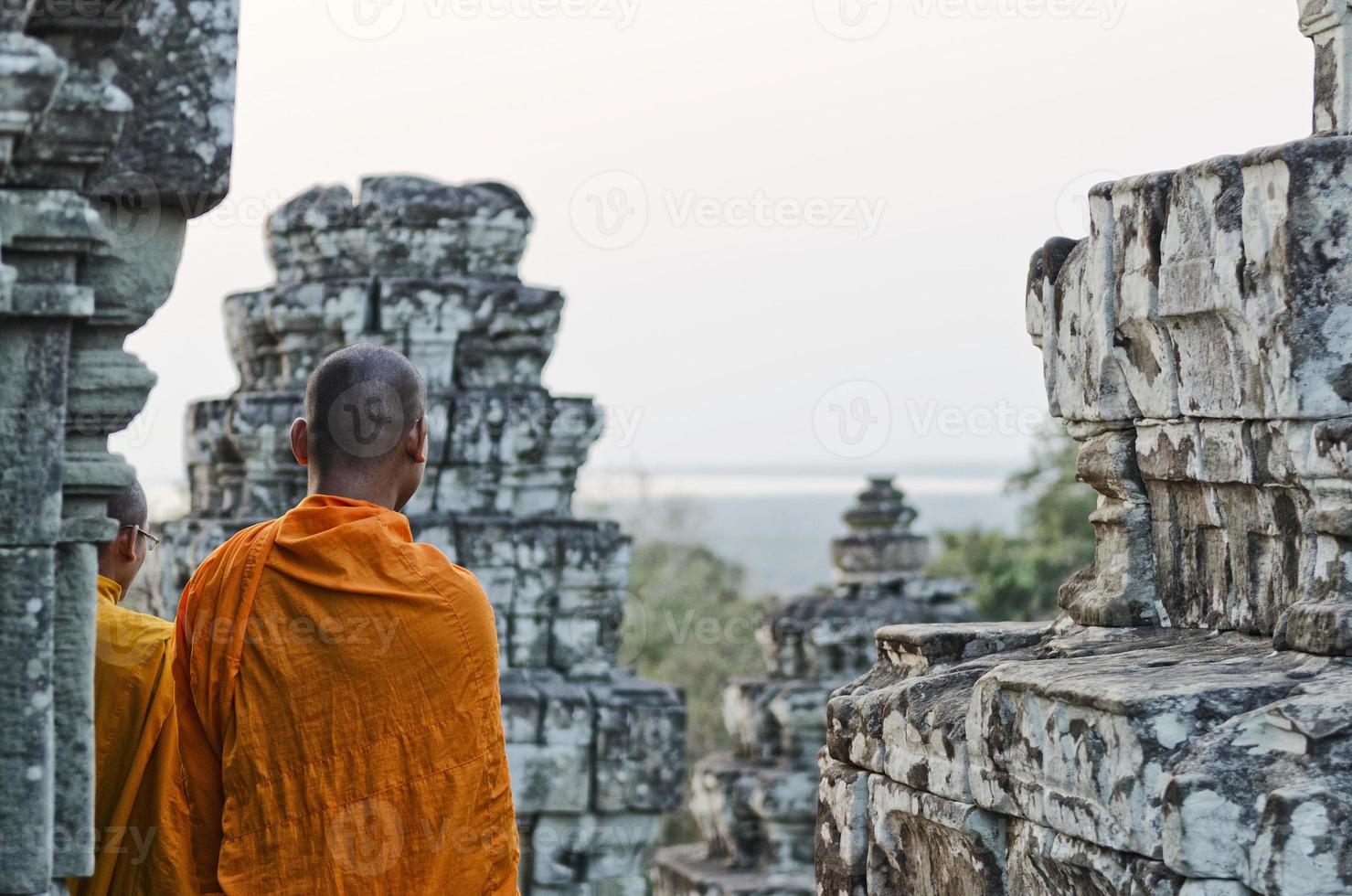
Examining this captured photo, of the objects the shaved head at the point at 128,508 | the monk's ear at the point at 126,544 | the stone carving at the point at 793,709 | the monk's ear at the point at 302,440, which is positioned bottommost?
the stone carving at the point at 793,709

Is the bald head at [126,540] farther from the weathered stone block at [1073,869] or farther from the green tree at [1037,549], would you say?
the green tree at [1037,549]

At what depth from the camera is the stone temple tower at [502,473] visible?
28.3 ft

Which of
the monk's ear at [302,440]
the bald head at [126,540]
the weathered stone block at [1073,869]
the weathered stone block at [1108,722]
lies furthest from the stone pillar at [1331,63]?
the bald head at [126,540]

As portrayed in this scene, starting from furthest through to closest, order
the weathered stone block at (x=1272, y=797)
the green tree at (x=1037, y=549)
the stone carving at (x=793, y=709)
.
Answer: the green tree at (x=1037, y=549) < the stone carving at (x=793, y=709) < the weathered stone block at (x=1272, y=797)

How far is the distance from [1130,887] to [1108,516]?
3.41ft

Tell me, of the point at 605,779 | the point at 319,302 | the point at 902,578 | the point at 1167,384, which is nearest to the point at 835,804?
the point at 1167,384

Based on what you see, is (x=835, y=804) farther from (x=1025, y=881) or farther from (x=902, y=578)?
(x=902, y=578)

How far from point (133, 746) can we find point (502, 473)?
506 cm

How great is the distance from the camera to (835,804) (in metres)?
4.13

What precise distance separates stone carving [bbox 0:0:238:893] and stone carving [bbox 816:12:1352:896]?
1.63m

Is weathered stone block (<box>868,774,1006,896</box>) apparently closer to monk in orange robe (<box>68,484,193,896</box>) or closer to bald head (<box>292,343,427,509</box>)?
bald head (<box>292,343,427,509</box>)

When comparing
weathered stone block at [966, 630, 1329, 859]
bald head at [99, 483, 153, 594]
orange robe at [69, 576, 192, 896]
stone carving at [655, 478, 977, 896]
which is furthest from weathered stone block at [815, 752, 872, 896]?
stone carving at [655, 478, 977, 896]

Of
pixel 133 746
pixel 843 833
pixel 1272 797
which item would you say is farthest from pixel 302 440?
pixel 1272 797

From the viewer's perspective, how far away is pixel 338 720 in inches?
134
